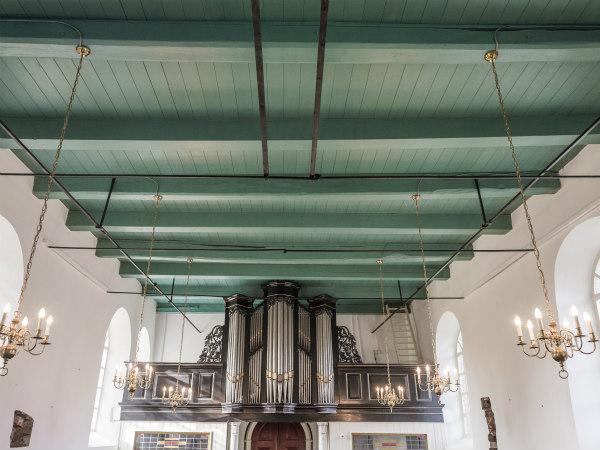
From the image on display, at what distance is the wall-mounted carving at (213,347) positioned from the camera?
1254cm

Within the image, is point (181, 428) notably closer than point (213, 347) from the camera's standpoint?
Yes

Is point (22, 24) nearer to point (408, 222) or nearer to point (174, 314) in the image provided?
point (408, 222)

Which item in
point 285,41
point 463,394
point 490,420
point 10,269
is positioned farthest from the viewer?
point 463,394

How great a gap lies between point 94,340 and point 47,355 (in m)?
1.87

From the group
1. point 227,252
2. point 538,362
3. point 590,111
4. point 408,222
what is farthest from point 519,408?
point 227,252

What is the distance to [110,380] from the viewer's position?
1116 centimetres

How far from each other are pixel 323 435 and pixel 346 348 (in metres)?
2.19

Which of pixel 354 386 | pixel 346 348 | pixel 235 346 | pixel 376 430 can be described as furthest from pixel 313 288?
pixel 376 430

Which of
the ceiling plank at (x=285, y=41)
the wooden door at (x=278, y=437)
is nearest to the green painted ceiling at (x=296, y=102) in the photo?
the ceiling plank at (x=285, y=41)

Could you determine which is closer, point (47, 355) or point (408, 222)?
point (47, 355)

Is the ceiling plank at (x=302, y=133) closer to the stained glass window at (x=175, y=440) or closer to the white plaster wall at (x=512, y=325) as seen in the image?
the white plaster wall at (x=512, y=325)

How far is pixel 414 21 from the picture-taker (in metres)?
4.21

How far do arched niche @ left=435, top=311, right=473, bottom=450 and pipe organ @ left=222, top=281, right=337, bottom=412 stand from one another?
2.71 m

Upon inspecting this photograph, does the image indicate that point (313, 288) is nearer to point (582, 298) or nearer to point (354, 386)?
point (354, 386)
